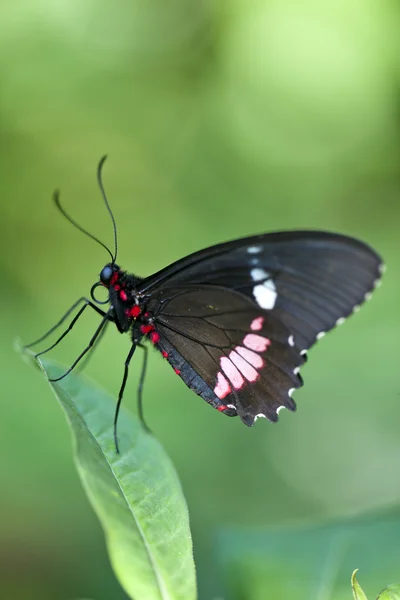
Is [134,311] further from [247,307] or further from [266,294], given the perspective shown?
[266,294]

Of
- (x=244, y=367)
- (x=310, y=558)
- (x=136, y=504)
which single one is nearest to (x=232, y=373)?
(x=244, y=367)

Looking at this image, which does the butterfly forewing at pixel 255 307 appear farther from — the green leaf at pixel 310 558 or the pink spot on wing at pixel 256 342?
the green leaf at pixel 310 558

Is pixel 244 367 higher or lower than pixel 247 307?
lower

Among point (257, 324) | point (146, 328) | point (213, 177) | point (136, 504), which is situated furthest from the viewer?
Result: point (213, 177)

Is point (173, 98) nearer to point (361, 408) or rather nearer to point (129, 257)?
point (129, 257)

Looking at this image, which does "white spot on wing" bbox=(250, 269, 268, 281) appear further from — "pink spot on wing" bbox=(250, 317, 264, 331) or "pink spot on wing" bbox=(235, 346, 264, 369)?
"pink spot on wing" bbox=(235, 346, 264, 369)

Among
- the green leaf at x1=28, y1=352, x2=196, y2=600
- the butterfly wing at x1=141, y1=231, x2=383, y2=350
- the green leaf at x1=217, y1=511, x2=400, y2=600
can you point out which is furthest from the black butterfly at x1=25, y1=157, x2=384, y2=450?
the green leaf at x1=28, y1=352, x2=196, y2=600

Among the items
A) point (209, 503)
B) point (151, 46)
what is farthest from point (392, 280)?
point (151, 46)

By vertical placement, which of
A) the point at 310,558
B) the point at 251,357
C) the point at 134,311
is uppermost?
the point at 134,311
